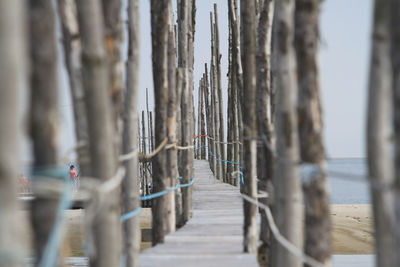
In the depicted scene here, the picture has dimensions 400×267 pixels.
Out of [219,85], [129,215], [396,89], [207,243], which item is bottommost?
[207,243]

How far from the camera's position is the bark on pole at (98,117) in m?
2.47

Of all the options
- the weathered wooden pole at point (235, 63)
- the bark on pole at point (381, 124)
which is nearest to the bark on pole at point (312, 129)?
the bark on pole at point (381, 124)

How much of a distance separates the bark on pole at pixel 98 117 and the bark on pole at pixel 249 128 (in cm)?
232

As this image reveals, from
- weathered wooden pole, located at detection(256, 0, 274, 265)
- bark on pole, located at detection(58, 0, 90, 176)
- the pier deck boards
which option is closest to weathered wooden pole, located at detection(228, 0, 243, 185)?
the pier deck boards

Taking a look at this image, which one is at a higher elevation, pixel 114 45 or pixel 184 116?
pixel 114 45

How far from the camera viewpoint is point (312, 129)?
9.26 ft

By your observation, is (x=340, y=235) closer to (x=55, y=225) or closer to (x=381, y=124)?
(x=381, y=124)

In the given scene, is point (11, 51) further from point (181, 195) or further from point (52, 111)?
point (181, 195)

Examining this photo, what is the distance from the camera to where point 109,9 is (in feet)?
10.5

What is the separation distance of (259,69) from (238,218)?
2623 millimetres

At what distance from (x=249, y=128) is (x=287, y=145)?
83.6 inches

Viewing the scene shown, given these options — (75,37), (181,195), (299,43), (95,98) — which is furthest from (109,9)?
(181,195)

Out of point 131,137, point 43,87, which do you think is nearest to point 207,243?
point 131,137

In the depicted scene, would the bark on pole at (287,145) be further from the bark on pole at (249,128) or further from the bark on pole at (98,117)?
the bark on pole at (249,128)
